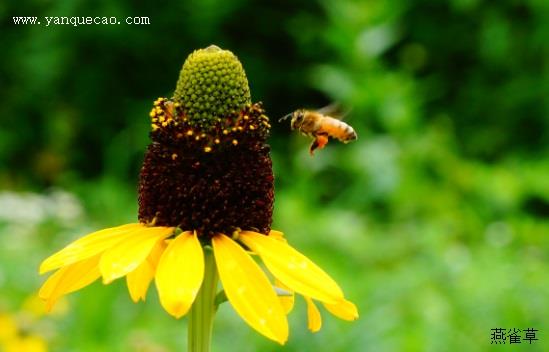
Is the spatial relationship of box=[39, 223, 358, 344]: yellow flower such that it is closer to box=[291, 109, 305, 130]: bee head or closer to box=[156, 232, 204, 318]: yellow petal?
box=[156, 232, 204, 318]: yellow petal

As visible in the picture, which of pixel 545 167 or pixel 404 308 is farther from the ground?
pixel 545 167

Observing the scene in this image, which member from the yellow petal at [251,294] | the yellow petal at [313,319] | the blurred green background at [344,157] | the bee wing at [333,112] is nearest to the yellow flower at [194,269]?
the yellow petal at [251,294]

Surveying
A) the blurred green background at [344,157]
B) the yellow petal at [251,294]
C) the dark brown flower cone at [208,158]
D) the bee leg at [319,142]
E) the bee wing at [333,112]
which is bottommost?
the yellow petal at [251,294]

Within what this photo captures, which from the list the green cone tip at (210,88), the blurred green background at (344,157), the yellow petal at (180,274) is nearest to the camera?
the yellow petal at (180,274)

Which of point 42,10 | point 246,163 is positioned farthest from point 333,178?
point 246,163

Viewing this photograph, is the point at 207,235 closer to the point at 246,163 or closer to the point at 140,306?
the point at 246,163

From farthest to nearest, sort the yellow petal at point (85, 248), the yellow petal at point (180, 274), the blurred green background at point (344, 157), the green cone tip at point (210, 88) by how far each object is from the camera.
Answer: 1. the blurred green background at point (344, 157)
2. the green cone tip at point (210, 88)
3. the yellow petal at point (85, 248)
4. the yellow petal at point (180, 274)

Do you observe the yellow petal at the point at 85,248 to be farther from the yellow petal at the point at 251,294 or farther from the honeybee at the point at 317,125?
the honeybee at the point at 317,125
